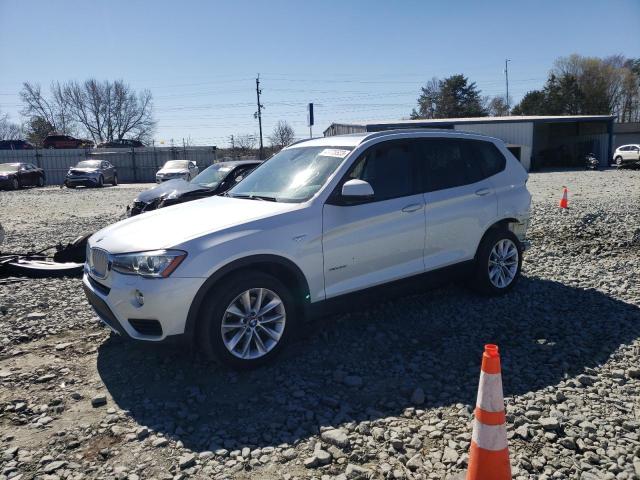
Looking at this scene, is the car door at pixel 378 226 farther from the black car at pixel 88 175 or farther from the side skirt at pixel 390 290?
the black car at pixel 88 175

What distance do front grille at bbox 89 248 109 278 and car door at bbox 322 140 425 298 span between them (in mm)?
1772

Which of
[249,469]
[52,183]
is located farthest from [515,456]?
[52,183]

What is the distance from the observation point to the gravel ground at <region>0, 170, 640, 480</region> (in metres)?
2.93

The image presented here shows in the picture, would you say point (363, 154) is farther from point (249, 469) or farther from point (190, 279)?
point (249, 469)

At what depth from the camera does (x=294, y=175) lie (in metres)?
4.79

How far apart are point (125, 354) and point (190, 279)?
1.30m

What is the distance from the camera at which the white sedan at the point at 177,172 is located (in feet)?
79.2

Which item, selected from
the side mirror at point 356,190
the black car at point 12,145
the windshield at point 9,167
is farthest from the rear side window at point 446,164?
the black car at point 12,145

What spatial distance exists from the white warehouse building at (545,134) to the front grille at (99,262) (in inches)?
1276

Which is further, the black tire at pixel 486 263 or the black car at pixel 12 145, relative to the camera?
the black car at pixel 12 145

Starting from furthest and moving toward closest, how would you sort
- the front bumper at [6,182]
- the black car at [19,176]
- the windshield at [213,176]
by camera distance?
the black car at [19,176] → the front bumper at [6,182] → the windshield at [213,176]

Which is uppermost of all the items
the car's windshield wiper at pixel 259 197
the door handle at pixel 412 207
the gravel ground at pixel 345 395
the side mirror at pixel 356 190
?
the side mirror at pixel 356 190

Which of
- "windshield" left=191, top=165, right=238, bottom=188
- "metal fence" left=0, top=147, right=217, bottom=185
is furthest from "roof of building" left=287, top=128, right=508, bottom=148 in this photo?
"metal fence" left=0, top=147, right=217, bottom=185

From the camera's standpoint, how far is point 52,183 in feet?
112
